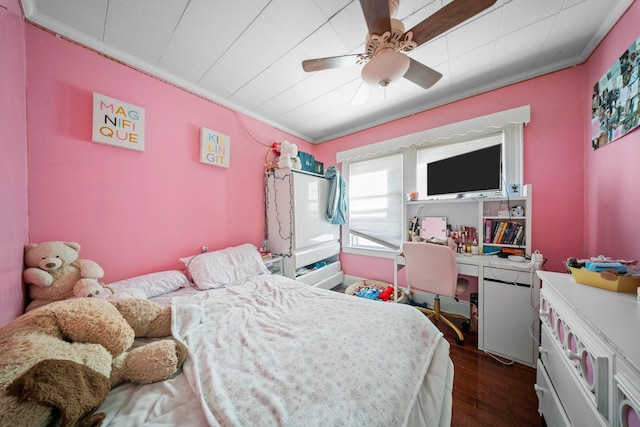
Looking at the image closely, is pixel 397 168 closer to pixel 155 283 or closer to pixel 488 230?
pixel 488 230

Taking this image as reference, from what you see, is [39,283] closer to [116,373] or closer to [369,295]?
[116,373]

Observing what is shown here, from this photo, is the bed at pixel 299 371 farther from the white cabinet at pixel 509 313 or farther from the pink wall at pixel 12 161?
the white cabinet at pixel 509 313

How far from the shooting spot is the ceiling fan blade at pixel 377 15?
1.03m

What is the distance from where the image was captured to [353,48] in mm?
1669

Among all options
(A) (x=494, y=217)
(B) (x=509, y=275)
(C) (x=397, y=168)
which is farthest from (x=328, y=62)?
(B) (x=509, y=275)

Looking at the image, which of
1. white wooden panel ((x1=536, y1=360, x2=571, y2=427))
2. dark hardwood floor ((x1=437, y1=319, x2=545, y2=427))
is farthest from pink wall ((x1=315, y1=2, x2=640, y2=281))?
dark hardwood floor ((x1=437, y1=319, x2=545, y2=427))

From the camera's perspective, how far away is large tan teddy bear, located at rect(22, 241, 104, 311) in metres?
1.21

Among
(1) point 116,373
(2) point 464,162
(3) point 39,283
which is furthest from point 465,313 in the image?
(3) point 39,283

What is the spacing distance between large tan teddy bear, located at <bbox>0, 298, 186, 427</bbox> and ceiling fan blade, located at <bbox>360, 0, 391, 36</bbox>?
1.87 m

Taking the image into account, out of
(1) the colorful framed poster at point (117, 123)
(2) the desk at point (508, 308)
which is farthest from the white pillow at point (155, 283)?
(2) the desk at point (508, 308)

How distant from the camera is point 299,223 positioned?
2617mm

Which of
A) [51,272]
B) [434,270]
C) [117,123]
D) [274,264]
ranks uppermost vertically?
[117,123]

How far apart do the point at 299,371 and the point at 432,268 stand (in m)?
1.68

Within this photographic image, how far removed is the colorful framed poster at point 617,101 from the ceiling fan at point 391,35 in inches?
45.1
